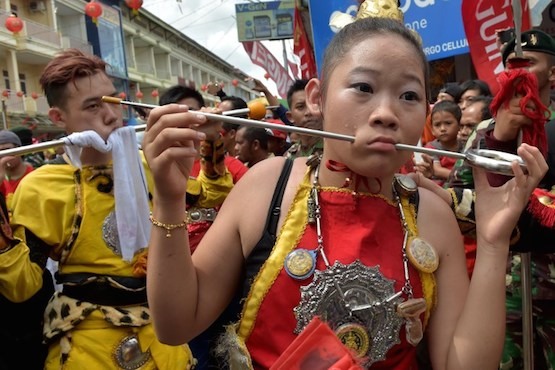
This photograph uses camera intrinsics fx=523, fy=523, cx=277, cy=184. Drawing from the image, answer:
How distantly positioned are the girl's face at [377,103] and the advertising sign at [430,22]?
11.8ft

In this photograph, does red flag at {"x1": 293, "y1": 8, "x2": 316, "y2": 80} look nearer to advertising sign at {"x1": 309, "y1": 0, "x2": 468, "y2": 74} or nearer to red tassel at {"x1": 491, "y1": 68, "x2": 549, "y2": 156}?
advertising sign at {"x1": 309, "y1": 0, "x2": 468, "y2": 74}

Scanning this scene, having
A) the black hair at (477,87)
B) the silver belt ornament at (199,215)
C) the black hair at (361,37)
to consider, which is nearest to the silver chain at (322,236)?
the black hair at (361,37)

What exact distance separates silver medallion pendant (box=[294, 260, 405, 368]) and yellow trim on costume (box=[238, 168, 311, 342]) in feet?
0.29

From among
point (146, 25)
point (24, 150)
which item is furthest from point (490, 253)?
point (146, 25)

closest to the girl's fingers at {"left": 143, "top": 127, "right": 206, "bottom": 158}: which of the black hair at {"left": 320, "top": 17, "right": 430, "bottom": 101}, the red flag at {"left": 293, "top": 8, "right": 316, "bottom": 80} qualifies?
the black hair at {"left": 320, "top": 17, "right": 430, "bottom": 101}

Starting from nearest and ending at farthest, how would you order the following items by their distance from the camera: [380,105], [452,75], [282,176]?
[380,105] < [282,176] < [452,75]

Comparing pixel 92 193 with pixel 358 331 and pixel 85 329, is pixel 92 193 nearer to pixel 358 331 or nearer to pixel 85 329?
pixel 85 329

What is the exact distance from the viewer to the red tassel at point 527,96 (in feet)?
4.93

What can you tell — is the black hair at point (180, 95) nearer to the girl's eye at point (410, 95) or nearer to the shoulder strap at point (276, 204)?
the shoulder strap at point (276, 204)

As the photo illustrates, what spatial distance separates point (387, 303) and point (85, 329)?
4.33 ft

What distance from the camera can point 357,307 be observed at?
125 cm

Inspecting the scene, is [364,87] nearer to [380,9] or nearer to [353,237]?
[353,237]

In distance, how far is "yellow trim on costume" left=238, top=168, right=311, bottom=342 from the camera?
1268 mm

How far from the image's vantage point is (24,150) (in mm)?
1281
